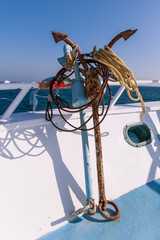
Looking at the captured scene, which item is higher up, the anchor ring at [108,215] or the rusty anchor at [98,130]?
the rusty anchor at [98,130]

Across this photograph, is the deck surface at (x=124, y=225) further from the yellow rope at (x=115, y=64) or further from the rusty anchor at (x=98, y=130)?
the yellow rope at (x=115, y=64)

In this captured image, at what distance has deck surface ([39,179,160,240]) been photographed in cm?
160

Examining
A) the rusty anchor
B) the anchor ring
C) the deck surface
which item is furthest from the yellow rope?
the deck surface

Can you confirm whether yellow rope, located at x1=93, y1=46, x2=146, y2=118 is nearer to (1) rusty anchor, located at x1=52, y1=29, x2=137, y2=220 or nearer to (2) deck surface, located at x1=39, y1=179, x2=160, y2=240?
(1) rusty anchor, located at x1=52, y1=29, x2=137, y2=220

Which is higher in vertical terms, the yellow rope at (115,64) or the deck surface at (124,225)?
the yellow rope at (115,64)

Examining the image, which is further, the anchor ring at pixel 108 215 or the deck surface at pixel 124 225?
the anchor ring at pixel 108 215

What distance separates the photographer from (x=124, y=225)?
5.61 ft

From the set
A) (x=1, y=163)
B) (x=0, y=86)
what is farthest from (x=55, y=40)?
(x=1, y=163)

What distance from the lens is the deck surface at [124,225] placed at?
62.9 inches

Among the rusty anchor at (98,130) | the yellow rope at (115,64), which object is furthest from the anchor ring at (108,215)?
the yellow rope at (115,64)

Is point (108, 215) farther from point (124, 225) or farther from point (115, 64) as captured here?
point (115, 64)

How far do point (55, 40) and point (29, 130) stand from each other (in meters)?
0.96

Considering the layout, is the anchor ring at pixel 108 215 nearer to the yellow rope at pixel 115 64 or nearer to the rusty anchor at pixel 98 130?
the rusty anchor at pixel 98 130

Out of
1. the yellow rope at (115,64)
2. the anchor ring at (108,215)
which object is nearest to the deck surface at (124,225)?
the anchor ring at (108,215)
